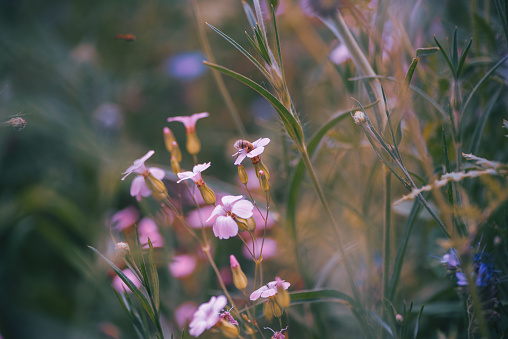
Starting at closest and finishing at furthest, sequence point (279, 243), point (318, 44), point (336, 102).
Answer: point (279, 243) → point (336, 102) → point (318, 44)

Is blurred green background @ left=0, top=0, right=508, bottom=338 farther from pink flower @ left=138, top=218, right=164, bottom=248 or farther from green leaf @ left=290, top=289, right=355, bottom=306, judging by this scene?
green leaf @ left=290, top=289, right=355, bottom=306

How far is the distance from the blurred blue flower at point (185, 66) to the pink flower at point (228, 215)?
1.00m

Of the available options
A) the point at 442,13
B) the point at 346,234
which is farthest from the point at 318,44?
the point at 346,234

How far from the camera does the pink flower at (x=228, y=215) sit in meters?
0.35

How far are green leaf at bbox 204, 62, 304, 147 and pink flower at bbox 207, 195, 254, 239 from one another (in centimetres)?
8

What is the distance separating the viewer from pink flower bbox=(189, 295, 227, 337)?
317 millimetres

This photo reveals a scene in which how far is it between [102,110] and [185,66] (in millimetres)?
369

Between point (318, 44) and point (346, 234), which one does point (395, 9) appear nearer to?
point (346, 234)

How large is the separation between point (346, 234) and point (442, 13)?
1.42 feet

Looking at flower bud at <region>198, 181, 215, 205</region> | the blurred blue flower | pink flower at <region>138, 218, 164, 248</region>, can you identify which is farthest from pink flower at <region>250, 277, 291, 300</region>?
the blurred blue flower

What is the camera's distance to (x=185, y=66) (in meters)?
1.30

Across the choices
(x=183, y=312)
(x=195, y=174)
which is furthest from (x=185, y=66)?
(x=195, y=174)

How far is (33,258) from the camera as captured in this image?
922mm

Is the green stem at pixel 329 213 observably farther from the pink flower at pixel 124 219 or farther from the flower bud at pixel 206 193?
the pink flower at pixel 124 219
